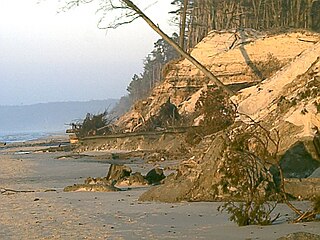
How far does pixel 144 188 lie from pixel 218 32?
27682 mm

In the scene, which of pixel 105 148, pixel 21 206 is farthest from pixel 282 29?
pixel 21 206

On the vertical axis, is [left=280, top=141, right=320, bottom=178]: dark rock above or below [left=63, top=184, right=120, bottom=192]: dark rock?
above

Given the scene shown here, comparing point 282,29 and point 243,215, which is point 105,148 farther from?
point 243,215

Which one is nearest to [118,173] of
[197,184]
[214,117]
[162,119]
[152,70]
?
[197,184]

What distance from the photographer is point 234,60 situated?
36.7 meters

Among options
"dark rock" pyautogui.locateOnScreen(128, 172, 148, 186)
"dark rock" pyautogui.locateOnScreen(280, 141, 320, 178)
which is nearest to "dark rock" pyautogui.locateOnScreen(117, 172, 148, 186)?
"dark rock" pyautogui.locateOnScreen(128, 172, 148, 186)

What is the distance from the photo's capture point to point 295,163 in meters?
13.2

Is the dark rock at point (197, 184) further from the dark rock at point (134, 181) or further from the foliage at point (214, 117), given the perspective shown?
the foliage at point (214, 117)

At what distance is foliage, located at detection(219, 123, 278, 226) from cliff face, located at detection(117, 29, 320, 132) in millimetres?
23301

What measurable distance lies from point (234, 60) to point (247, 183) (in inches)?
1078

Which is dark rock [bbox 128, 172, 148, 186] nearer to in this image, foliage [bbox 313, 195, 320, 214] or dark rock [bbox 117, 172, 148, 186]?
dark rock [bbox 117, 172, 148, 186]

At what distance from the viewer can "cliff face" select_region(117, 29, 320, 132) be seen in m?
34.7

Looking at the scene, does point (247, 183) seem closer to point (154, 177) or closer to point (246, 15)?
point (154, 177)

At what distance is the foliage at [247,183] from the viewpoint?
8.23m
